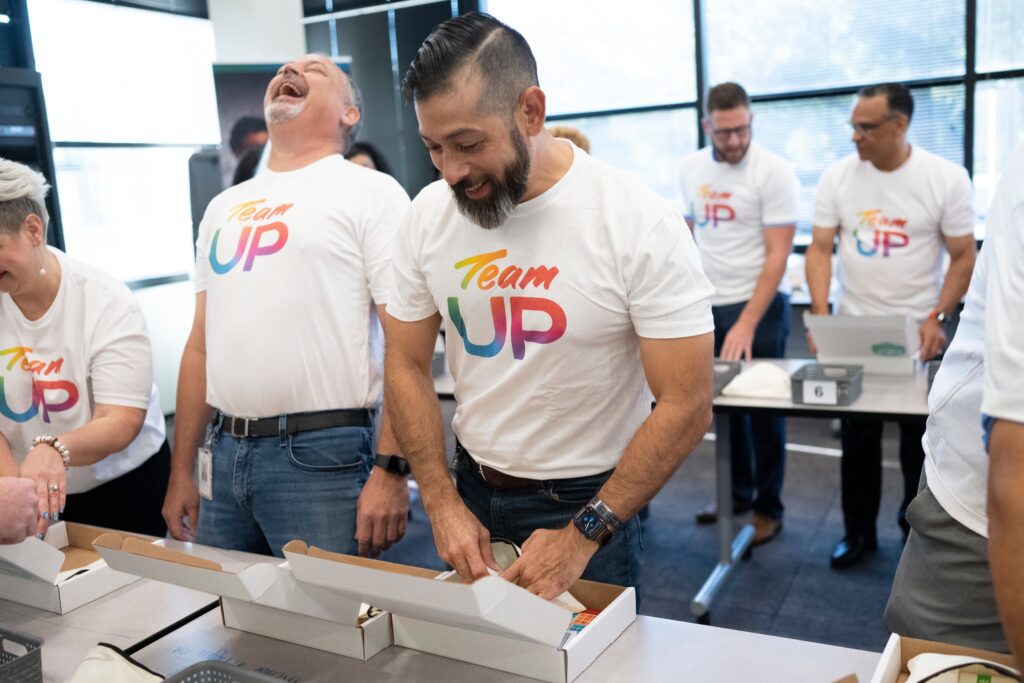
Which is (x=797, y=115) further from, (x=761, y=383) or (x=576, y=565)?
(x=576, y=565)

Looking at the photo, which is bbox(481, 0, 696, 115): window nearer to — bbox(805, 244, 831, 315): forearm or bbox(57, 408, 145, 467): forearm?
bbox(805, 244, 831, 315): forearm

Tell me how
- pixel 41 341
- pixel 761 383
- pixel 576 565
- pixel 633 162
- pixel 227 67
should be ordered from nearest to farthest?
1. pixel 576 565
2. pixel 41 341
3. pixel 761 383
4. pixel 227 67
5. pixel 633 162

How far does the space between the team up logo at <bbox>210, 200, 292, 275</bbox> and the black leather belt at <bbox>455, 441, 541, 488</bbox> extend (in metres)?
0.58

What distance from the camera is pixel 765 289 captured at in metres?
3.52

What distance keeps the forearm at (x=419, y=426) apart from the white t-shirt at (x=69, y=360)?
61 centimetres

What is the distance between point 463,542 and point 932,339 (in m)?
2.27

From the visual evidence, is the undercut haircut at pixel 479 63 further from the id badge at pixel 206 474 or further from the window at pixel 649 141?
the window at pixel 649 141

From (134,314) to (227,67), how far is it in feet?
9.23

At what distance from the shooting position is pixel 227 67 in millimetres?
4375

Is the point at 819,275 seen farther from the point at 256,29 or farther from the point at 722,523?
the point at 256,29

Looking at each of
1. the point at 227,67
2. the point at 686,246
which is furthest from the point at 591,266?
the point at 227,67

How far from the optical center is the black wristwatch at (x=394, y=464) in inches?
68.2

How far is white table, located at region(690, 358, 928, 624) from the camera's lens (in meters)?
2.54

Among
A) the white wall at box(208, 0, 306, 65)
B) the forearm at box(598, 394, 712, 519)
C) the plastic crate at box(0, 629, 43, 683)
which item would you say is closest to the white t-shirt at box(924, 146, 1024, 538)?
the forearm at box(598, 394, 712, 519)
